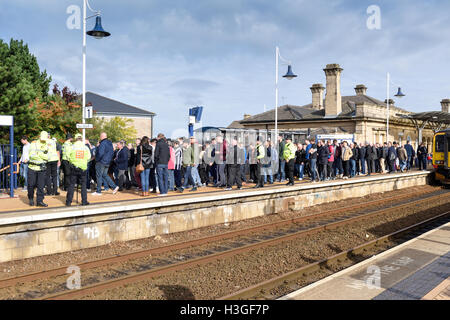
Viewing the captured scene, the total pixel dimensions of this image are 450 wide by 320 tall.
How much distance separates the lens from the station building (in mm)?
38688

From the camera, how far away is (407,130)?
4619cm

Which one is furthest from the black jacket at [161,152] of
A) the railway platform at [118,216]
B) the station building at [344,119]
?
the station building at [344,119]

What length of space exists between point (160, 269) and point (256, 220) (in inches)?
240

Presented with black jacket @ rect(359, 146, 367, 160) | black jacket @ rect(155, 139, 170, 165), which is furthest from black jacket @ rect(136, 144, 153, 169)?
black jacket @ rect(359, 146, 367, 160)

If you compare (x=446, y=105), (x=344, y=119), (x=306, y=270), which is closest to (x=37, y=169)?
(x=306, y=270)

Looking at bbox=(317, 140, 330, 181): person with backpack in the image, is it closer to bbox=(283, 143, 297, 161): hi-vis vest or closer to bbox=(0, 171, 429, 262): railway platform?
bbox=(283, 143, 297, 161): hi-vis vest

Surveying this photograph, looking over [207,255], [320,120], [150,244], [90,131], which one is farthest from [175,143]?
[320,120]

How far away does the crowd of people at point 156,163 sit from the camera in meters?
10.2

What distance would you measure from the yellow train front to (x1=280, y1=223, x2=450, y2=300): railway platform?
16904 mm

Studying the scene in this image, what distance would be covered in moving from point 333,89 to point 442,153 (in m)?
18.3

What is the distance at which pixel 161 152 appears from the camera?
1237 cm

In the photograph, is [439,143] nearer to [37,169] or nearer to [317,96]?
[37,169]
